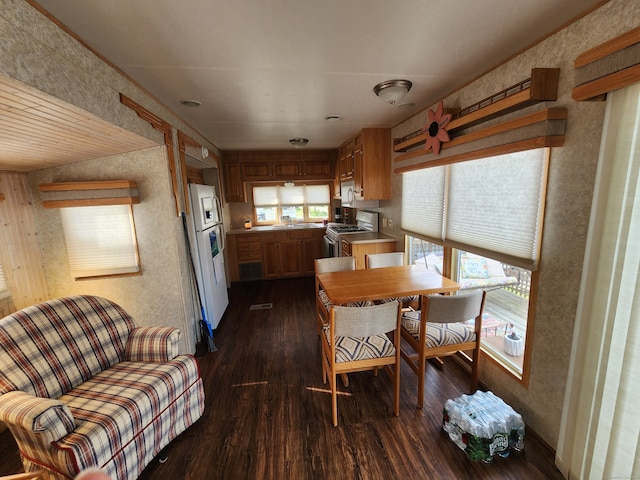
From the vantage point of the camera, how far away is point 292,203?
5.64m

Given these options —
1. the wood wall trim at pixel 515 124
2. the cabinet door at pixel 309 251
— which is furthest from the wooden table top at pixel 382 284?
the cabinet door at pixel 309 251

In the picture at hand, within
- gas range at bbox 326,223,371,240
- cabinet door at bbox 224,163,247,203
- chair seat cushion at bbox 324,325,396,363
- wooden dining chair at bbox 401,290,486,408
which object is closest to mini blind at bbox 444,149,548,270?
wooden dining chair at bbox 401,290,486,408

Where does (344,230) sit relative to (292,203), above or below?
below

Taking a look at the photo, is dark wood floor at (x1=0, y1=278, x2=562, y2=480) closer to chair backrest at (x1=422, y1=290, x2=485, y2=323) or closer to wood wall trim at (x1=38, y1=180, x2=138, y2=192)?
chair backrest at (x1=422, y1=290, x2=485, y2=323)

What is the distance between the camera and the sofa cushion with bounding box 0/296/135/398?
1.45m

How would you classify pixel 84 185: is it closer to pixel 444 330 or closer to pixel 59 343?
pixel 59 343

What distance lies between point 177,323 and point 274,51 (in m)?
2.41

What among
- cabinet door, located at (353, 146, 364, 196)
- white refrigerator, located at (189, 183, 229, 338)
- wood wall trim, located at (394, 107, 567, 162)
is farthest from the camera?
cabinet door, located at (353, 146, 364, 196)

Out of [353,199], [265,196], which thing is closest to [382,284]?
[353,199]

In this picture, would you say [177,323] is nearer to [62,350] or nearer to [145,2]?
[62,350]

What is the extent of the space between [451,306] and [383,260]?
121 cm

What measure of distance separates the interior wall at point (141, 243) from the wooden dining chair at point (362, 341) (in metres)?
1.60

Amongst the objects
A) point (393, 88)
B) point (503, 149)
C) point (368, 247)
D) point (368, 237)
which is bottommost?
point (368, 247)

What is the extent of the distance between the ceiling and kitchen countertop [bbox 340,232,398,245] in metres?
1.75
